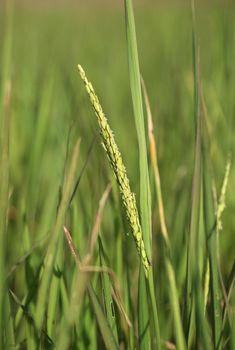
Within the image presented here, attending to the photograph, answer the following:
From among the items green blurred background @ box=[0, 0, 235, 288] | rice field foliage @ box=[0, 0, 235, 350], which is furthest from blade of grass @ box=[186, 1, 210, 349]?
green blurred background @ box=[0, 0, 235, 288]

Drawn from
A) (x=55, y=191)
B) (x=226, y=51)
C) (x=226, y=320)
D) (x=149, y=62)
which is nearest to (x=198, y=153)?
(x=226, y=320)

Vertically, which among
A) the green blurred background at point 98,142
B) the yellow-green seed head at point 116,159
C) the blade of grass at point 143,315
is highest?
the green blurred background at point 98,142

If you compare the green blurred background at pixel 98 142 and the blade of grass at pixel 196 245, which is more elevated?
the green blurred background at pixel 98 142

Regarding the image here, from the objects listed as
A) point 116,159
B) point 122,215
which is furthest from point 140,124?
point 122,215

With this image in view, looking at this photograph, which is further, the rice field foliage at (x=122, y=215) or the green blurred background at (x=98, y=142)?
the green blurred background at (x=98, y=142)

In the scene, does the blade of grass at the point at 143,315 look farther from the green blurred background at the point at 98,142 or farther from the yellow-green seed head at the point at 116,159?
the green blurred background at the point at 98,142

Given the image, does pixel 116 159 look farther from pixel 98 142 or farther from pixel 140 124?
pixel 98 142

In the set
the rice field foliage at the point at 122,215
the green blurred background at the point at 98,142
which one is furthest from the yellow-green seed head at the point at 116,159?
the green blurred background at the point at 98,142

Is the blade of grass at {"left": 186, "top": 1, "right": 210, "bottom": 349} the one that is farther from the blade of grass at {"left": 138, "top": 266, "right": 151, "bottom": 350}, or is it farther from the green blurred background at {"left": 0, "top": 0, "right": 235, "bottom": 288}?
the green blurred background at {"left": 0, "top": 0, "right": 235, "bottom": 288}
